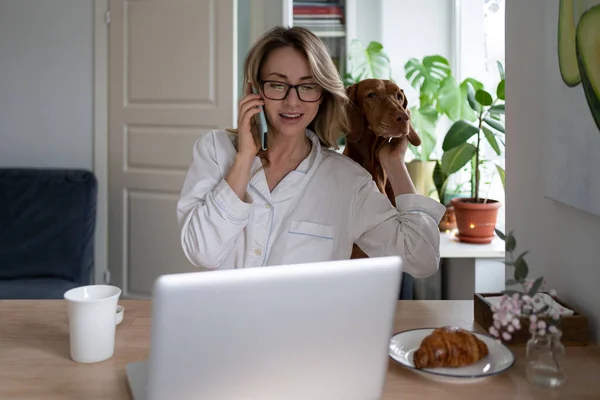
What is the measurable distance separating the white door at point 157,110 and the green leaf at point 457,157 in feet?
3.63

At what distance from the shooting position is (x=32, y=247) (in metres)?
3.30

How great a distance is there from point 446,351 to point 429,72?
2303 millimetres

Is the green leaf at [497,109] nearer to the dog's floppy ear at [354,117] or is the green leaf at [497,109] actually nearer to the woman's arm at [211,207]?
the dog's floppy ear at [354,117]

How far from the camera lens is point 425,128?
129 inches

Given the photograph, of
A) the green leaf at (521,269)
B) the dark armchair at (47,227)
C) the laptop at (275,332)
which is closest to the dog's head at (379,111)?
the green leaf at (521,269)

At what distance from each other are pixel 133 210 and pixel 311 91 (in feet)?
7.29

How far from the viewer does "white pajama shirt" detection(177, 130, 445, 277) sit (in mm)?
1741

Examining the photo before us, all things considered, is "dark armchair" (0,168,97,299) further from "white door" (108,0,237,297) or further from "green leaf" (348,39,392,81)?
"green leaf" (348,39,392,81)

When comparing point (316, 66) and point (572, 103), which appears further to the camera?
point (316, 66)

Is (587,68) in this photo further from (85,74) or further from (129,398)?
(85,74)

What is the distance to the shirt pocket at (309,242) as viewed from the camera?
72.1 inches

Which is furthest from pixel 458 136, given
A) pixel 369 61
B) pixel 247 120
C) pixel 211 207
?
pixel 211 207

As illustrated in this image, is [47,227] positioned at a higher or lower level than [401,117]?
lower

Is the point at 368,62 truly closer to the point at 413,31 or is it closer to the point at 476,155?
the point at 413,31
